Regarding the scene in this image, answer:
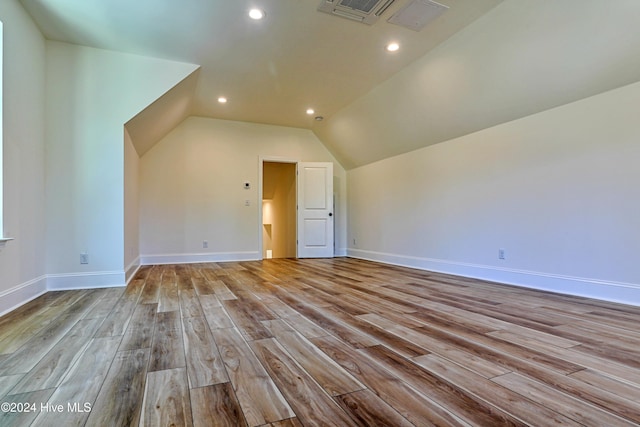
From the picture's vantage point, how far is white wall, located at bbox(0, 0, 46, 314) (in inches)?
91.4

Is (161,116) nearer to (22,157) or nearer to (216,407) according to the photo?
(22,157)

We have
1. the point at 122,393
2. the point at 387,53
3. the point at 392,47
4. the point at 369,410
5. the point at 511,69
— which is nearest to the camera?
the point at 369,410

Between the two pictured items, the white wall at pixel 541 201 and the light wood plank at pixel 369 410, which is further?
the white wall at pixel 541 201

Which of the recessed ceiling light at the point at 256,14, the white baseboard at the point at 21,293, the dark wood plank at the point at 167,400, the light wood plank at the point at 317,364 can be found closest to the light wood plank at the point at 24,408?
the dark wood plank at the point at 167,400

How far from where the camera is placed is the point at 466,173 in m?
3.96

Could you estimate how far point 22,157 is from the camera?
2572mm

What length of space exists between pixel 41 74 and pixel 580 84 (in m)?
5.03

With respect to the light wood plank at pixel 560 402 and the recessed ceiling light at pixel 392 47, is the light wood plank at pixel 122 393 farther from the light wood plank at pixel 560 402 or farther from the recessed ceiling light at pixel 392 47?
the recessed ceiling light at pixel 392 47

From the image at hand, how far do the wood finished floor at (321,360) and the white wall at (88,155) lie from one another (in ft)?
1.78

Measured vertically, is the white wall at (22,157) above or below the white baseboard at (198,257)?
above

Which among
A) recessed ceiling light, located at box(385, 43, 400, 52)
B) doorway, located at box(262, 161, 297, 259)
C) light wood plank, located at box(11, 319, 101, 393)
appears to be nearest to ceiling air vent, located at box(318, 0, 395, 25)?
recessed ceiling light, located at box(385, 43, 400, 52)

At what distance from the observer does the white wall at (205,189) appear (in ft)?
16.7

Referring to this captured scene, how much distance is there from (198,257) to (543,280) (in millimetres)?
4916

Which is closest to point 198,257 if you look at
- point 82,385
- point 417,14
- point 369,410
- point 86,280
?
point 86,280
